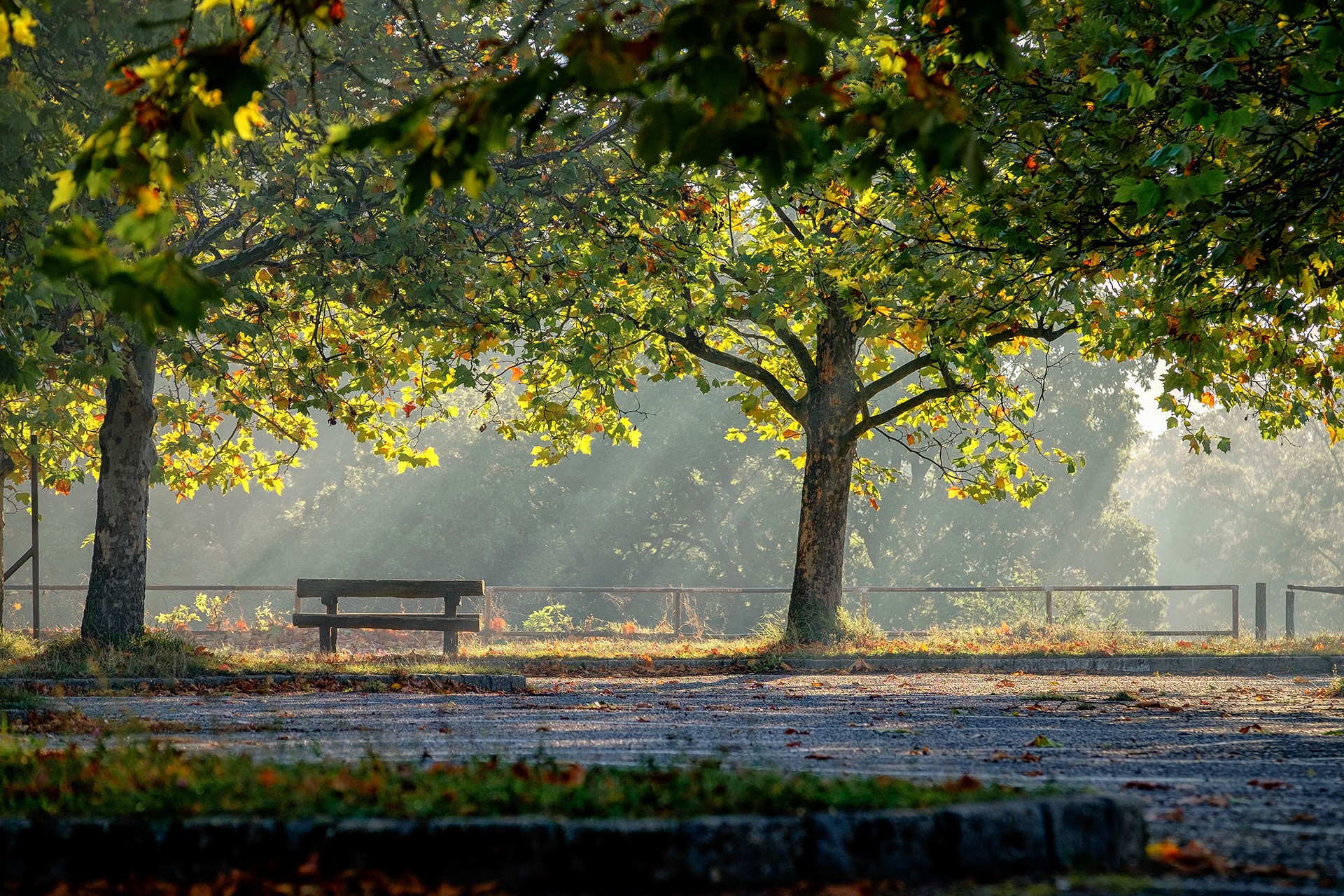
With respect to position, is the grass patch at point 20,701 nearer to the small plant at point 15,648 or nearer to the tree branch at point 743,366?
the small plant at point 15,648

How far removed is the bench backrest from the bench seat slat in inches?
13.1

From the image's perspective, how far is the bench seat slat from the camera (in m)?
16.6

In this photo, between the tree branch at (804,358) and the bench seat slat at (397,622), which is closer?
the tree branch at (804,358)

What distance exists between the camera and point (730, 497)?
46.2m

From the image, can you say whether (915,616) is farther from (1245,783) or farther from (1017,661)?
(1245,783)

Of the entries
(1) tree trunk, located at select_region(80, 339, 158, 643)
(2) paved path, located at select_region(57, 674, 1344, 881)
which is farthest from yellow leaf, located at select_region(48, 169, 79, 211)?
(1) tree trunk, located at select_region(80, 339, 158, 643)

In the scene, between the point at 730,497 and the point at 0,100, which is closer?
the point at 0,100

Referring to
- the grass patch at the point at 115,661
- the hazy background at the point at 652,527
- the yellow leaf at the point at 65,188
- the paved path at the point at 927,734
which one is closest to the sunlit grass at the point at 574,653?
the grass patch at the point at 115,661

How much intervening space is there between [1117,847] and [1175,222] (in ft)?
20.1

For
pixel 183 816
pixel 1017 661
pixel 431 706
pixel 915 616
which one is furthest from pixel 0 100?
pixel 915 616

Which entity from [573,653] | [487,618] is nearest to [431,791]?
[573,653]

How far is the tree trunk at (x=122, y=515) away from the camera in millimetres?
13109

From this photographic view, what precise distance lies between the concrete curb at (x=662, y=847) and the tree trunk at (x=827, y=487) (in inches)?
507

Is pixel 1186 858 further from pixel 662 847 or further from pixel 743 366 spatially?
pixel 743 366
